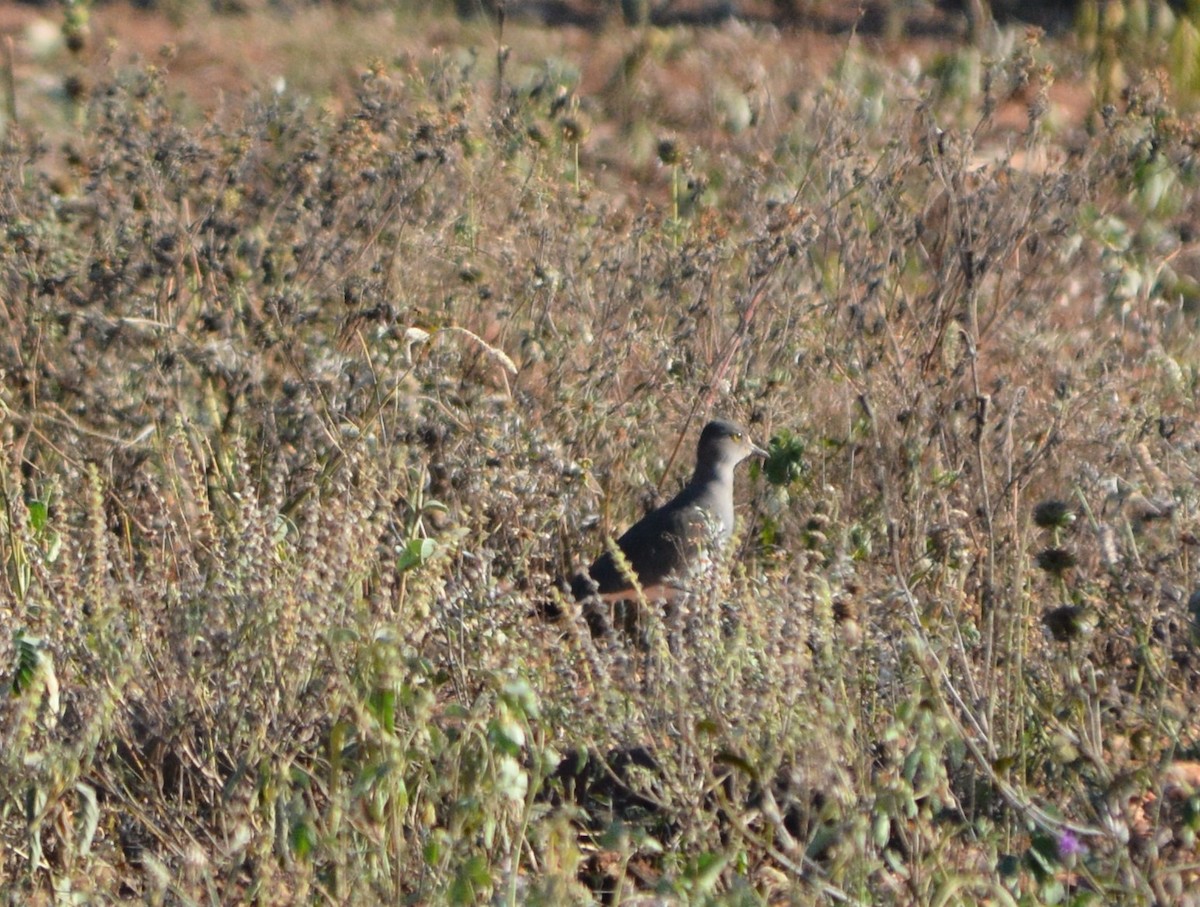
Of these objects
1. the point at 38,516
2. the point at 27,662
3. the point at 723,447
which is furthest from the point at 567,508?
the point at 27,662

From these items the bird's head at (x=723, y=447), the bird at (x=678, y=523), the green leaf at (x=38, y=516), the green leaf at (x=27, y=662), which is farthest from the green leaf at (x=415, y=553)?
the bird's head at (x=723, y=447)

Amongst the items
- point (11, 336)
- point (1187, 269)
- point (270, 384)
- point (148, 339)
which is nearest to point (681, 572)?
point (270, 384)

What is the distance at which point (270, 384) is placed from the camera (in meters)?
5.48

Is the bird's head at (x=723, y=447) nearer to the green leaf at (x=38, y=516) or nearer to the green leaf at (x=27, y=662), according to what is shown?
the green leaf at (x=38, y=516)

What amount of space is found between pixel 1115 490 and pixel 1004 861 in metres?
1.27

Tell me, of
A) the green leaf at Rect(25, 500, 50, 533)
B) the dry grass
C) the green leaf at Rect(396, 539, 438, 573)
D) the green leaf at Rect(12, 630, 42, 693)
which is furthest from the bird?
the green leaf at Rect(12, 630, 42, 693)

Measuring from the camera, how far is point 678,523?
5.51 metres

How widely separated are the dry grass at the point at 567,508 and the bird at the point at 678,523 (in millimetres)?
114

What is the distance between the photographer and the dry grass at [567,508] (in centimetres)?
325

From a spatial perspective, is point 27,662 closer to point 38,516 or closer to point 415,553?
point 415,553

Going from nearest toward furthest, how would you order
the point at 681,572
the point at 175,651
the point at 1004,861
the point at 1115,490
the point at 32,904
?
the point at 1004,861 → the point at 32,904 → the point at 175,651 → the point at 1115,490 → the point at 681,572

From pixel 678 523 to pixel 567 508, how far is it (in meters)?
0.58

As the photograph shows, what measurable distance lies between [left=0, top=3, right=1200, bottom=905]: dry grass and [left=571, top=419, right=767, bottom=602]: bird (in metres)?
0.11

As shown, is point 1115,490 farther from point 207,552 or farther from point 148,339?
point 148,339
